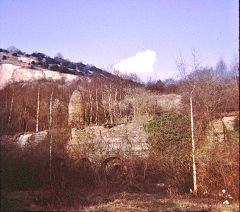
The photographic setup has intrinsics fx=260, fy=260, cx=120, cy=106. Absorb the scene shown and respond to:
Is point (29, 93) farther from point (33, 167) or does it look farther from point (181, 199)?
point (181, 199)

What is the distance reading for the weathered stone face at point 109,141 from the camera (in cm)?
1464

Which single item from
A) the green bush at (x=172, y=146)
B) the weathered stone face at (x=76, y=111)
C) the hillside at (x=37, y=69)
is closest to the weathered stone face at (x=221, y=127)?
the green bush at (x=172, y=146)

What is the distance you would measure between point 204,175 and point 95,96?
13.6m

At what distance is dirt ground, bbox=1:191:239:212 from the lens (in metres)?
7.24

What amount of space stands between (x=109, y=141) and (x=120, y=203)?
5617 mm

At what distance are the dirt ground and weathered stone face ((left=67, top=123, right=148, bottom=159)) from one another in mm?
3324

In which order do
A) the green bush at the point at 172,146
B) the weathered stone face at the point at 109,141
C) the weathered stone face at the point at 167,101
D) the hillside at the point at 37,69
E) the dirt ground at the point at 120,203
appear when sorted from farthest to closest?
the hillside at the point at 37,69 → the weathered stone face at the point at 167,101 → the weathered stone face at the point at 109,141 → the green bush at the point at 172,146 → the dirt ground at the point at 120,203

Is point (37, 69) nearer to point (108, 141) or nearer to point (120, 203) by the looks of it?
point (108, 141)

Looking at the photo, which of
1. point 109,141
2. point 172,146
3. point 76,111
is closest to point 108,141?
point 109,141

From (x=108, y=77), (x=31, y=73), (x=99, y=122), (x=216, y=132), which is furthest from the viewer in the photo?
(x=31, y=73)

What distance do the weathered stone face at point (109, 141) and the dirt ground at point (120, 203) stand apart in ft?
10.9

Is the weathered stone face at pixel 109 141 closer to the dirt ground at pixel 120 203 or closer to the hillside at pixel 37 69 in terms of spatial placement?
the dirt ground at pixel 120 203

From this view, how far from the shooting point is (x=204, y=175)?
11.2 m

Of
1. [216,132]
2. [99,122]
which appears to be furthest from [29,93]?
[216,132]
